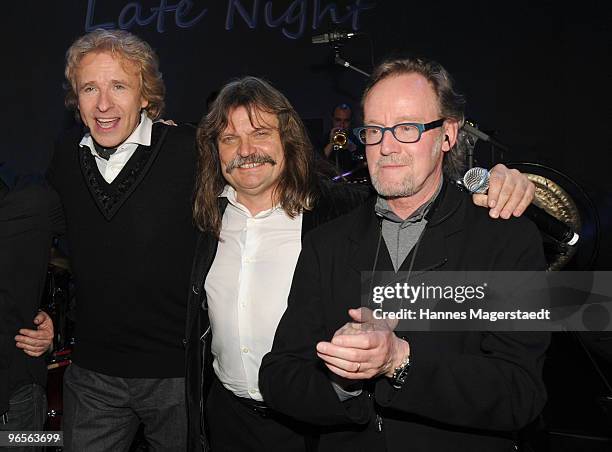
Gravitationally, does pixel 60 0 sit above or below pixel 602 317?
above

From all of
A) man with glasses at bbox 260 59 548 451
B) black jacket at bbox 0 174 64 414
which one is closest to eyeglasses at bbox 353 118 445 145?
man with glasses at bbox 260 59 548 451

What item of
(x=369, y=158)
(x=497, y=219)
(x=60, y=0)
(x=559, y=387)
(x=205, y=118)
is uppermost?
(x=60, y=0)

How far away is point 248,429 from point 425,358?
1.04 m

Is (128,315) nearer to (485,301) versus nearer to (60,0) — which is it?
(485,301)

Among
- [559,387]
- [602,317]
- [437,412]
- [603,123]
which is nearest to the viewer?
[437,412]

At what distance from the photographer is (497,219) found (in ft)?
6.03

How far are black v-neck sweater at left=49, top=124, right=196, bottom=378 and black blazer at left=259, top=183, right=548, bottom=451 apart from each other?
2.53 ft

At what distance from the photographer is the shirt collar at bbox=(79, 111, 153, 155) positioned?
8.89ft

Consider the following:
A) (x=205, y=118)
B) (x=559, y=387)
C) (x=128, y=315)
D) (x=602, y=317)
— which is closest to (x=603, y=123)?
(x=602, y=317)

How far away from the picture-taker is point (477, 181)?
197cm

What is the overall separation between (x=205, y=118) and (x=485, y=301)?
1.47 metres

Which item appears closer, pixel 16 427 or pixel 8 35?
pixel 16 427

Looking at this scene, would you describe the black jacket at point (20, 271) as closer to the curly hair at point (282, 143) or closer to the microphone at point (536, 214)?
the curly hair at point (282, 143)

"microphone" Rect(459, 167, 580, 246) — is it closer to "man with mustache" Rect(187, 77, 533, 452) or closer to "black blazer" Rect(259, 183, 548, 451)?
"black blazer" Rect(259, 183, 548, 451)
